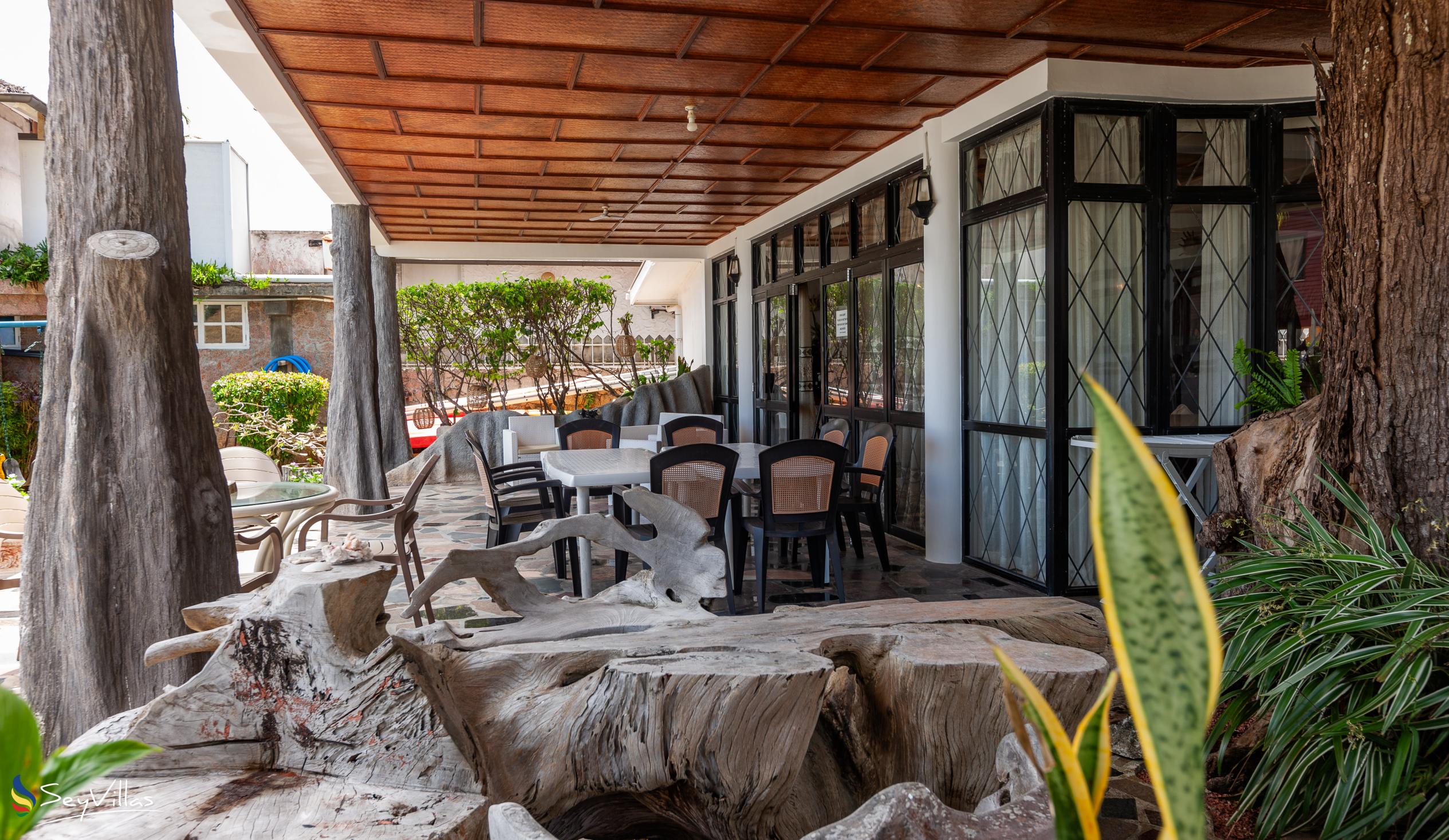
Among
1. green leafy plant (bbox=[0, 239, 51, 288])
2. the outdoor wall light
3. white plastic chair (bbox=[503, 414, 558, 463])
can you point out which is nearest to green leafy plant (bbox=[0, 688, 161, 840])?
the outdoor wall light

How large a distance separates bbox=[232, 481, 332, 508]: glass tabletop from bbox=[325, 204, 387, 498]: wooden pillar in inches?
128

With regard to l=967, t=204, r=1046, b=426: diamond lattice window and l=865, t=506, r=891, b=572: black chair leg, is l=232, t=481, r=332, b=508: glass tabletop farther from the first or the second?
l=967, t=204, r=1046, b=426: diamond lattice window

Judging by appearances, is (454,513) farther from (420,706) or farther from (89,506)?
(420,706)

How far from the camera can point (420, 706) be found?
4.79 ft

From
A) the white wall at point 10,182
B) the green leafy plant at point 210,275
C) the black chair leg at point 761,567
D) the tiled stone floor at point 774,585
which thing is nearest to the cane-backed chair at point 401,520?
the tiled stone floor at point 774,585

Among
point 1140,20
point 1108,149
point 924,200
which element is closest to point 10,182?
point 924,200

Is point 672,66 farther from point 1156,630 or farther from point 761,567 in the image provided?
point 1156,630

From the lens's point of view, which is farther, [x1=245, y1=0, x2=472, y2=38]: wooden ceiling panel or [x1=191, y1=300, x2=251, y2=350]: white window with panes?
[x1=191, y1=300, x2=251, y2=350]: white window with panes

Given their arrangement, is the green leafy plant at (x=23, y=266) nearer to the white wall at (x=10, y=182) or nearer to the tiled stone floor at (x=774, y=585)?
the white wall at (x=10, y=182)

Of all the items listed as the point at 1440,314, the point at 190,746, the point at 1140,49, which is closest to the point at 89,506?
the point at 190,746

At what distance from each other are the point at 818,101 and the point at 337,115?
3032 mm

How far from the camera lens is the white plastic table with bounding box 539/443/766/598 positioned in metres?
4.45

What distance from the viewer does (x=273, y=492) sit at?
14.5 ft

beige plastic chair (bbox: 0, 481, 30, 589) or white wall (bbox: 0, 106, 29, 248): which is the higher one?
white wall (bbox: 0, 106, 29, 248)
